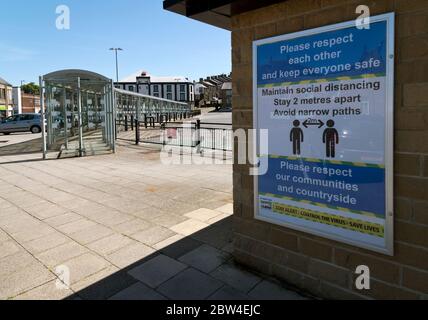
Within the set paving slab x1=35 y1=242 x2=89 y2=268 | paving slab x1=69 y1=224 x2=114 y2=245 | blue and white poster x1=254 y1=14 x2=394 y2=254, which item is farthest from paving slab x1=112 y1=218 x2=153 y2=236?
blue and white poster x1=254 y1=14 x2=394 y2=254

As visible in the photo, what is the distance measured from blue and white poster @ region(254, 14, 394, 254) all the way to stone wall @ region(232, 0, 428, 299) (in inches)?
2.9

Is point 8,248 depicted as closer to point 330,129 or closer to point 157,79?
point 330,129

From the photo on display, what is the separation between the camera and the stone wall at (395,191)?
2312mm

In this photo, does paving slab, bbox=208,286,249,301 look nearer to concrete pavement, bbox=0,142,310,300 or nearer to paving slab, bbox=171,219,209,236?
concrete pavement, bbox=0,142,310,300

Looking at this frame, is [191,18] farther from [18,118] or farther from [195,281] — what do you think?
[18,118]

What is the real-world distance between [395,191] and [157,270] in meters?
2.33

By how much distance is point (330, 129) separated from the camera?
2744 mm

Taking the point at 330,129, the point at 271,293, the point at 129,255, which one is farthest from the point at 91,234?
the point at 330,129

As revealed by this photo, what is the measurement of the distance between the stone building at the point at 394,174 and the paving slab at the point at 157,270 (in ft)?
2.22

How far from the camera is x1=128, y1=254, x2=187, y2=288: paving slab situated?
3311 mm

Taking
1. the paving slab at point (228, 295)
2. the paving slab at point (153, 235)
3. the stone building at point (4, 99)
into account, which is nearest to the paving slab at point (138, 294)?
the paving slab at point (228, 295)

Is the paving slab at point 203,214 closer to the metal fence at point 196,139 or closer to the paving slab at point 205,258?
the paving slab at point 205,258

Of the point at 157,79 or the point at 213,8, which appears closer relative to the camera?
the point at 213,8

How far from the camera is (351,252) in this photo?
2.75 m
